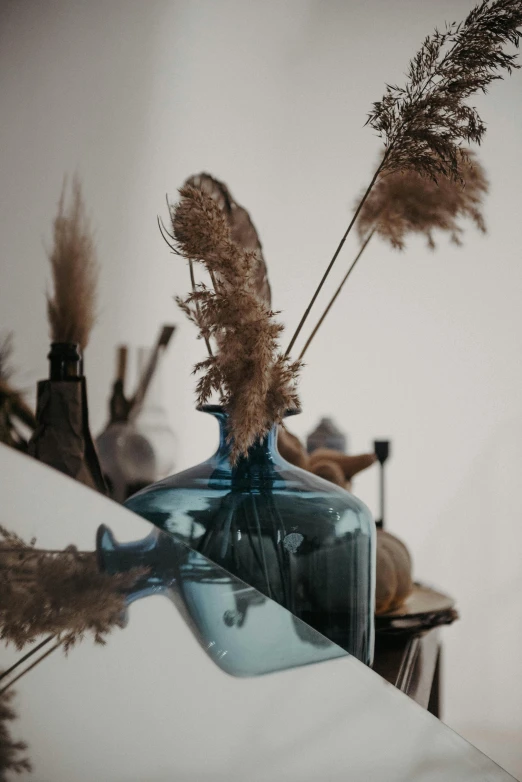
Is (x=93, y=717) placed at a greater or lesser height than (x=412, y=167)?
lesser

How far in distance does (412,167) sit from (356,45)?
3.56 feet

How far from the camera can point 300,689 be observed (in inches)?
12.6

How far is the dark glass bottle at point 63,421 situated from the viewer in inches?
26.9

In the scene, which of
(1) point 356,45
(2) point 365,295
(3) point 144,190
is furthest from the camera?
(2) point 365,295

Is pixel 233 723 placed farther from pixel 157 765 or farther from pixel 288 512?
pixel 288 512

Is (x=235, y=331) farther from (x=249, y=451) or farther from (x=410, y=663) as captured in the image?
(x=410, y=663)

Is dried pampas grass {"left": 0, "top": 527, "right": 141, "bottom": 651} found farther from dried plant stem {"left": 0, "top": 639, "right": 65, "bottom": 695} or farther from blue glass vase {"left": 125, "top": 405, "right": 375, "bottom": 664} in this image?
blue glass vase {"left": 125, "top": 405, "right": 375, "bottom": 664}

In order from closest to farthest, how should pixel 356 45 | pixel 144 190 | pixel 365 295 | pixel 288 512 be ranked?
pixel 288 512 → pixel 144 190 → pixel 356 45 → pixel 365 295

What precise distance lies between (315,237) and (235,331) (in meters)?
1.08

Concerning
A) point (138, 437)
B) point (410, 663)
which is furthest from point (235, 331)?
point (138, 437)

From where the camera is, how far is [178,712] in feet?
0.99

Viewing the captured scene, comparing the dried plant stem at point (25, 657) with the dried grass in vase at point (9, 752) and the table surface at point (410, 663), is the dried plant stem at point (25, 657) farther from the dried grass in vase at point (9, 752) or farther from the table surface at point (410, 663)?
the table surface at point (410, 663)

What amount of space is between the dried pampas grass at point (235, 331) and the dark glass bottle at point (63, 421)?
0.76 feet

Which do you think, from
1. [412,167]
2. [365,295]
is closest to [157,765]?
[412,167]
